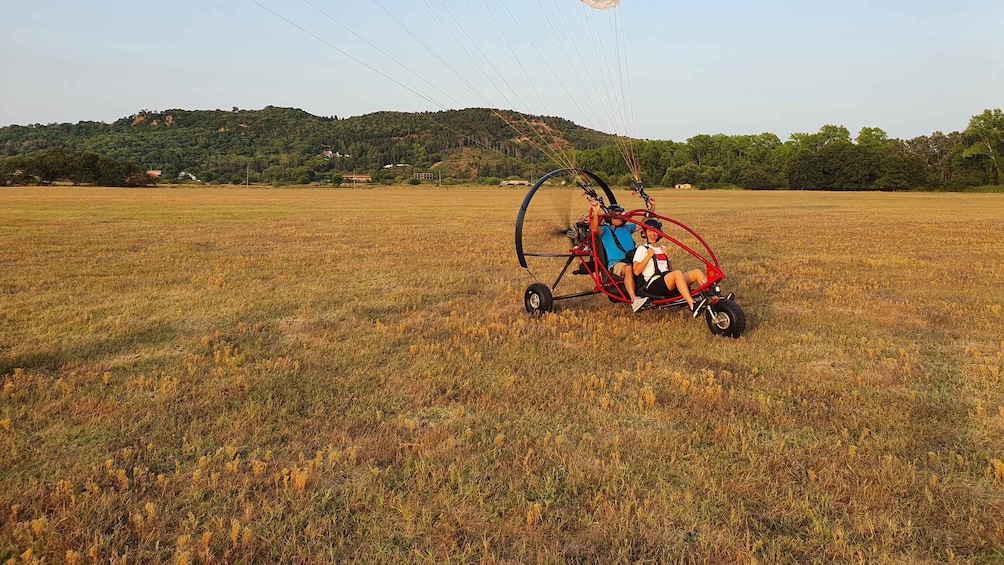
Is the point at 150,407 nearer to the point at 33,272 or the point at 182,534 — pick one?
the point at 182,534

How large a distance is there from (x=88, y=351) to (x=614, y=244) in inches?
256

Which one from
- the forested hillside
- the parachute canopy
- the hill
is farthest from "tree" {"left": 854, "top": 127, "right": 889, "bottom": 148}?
the parachute canopy

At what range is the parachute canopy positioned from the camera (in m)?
10.2

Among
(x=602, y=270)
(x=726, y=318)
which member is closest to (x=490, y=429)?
(x=726, y=318)

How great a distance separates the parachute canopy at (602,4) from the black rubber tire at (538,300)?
514 centimetres

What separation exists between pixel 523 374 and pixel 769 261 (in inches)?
399

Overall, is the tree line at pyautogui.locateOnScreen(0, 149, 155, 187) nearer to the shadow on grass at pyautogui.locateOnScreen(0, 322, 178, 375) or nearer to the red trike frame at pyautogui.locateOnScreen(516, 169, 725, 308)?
the shadow on grass at pyautogui.locateOnScreen(0, 322, 178, 375)

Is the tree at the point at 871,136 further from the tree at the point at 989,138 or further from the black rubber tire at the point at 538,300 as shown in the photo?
the black rubber tire at the point at 538,300

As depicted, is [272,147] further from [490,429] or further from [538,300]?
[490,429]

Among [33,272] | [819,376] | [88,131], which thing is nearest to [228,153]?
[88,131]

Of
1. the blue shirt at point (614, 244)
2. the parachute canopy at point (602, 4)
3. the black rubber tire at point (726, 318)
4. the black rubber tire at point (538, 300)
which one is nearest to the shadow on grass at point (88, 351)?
the black rubber tire at point (538, 300)

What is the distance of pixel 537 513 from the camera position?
3.36m

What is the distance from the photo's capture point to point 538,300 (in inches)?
333

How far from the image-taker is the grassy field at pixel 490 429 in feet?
10.5
